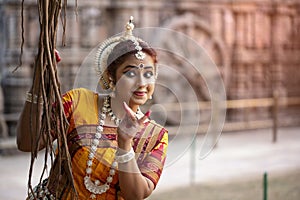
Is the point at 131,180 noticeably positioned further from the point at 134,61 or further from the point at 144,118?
the point at 134,61

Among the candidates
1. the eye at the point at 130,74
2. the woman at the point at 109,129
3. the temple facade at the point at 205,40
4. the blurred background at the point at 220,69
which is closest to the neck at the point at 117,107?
the woman at the point at 109,129

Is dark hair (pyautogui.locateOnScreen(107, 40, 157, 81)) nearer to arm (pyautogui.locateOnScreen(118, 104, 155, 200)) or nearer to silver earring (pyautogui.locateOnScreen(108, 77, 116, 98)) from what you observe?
silver earring (pyautogui.locateOnScreen(108, 77, 116, 98))

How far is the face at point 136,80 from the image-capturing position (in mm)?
2316

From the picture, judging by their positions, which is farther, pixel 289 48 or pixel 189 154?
pixel 289 48

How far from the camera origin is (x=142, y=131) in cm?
238

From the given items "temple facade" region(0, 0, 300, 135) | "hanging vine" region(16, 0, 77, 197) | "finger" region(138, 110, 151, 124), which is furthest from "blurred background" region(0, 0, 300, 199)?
"finger" region(138, 110, 151, 124)

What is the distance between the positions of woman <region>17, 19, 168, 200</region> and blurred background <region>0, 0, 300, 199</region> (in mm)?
4380

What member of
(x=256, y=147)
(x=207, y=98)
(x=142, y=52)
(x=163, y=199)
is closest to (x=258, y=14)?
(x=207, y=98)

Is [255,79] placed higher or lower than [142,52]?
lower

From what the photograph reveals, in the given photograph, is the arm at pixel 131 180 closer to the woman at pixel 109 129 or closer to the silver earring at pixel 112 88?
the woman at pixel 109 129

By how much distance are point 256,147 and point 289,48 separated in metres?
3.66

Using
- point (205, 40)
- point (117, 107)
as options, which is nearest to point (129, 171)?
point (117, 107)

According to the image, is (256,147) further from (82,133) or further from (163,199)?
(82,133)

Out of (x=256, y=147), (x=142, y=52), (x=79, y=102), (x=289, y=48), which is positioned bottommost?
(x=256, y=147)
